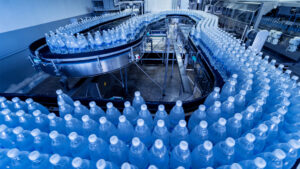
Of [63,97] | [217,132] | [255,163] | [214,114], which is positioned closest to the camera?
[255,163]

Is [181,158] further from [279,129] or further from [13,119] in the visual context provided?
[13,119]

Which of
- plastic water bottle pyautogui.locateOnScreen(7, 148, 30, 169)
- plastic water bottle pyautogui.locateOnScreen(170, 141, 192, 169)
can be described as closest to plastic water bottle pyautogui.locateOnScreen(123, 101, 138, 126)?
plastic water bottle pyautogui.locateOnScreen(170, 141, 192, 169)

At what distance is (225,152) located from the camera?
517 mm

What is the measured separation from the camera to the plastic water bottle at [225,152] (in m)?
0.48

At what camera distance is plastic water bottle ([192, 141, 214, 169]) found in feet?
1.64

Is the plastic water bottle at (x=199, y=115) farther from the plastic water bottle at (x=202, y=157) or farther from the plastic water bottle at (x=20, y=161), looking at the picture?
the plastic water bottle at (x=20, y=161)

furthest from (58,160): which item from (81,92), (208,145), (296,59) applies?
(296,59)

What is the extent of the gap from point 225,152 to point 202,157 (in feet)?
0.28

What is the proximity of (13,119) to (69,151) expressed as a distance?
470 millimetres

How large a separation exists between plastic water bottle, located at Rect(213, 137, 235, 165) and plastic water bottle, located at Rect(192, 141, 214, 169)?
0.05 meters

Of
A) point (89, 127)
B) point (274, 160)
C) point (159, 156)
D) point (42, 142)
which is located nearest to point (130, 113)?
point (89, 127)

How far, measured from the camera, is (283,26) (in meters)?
3.22

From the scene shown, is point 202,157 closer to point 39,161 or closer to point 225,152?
point 225,152

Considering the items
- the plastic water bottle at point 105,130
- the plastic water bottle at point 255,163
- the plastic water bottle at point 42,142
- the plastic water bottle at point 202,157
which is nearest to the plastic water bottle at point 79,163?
the plastic water bottle at point 105,130
